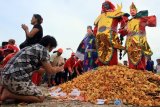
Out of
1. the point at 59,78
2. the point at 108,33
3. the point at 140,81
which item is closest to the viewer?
the point at 140,81

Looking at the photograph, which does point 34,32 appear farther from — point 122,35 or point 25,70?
point 122,35

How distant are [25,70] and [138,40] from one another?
4207 millimetres

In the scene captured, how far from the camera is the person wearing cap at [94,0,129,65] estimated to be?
1022 cm

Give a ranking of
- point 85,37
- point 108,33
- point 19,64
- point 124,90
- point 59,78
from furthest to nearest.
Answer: point 59,78, point 85,37, point 108,33, point 124,90, point 19,64

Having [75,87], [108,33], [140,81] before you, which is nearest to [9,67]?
[75,87]

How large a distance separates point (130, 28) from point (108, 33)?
2.00 ft

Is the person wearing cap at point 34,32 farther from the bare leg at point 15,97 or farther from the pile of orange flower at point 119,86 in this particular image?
the pile of orange flower at point 119,86

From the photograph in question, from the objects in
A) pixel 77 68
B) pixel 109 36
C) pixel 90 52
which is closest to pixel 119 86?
pixel 109 36

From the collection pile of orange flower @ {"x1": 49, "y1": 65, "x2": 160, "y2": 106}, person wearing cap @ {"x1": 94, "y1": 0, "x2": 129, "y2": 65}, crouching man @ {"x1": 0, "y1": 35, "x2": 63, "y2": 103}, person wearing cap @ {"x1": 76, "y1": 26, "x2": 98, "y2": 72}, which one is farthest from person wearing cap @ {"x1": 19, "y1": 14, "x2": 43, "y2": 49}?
person wearing cap @ {"x1": 76, "y1": 26, "x2": 98, "y2": 72}

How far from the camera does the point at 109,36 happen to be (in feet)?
33.4

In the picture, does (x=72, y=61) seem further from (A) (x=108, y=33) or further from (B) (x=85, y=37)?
(A) (x=108, y=33)

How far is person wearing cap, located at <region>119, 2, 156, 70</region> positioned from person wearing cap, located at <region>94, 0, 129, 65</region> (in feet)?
0.86

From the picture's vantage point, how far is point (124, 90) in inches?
311

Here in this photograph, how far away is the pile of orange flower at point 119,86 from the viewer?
760 cm
